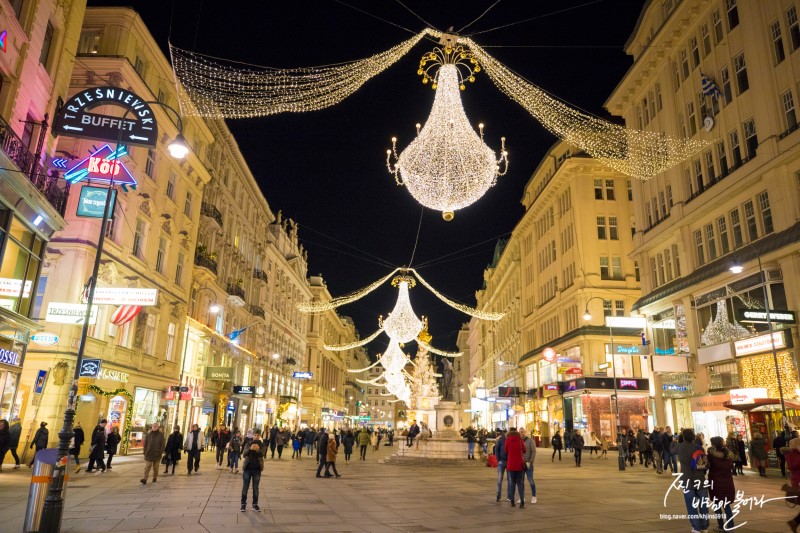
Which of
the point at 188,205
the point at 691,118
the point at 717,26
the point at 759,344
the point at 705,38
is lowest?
the point at 759,344

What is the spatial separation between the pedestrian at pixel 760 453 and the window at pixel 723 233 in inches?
379

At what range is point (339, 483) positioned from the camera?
1816cm

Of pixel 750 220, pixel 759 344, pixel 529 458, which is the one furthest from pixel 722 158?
pixel 529 458

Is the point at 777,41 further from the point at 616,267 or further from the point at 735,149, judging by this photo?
the point at 616,267

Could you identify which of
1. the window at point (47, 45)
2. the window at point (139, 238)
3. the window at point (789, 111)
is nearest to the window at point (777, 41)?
the window at point (789, 111)

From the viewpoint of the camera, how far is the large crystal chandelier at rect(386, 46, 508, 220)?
13.7 m

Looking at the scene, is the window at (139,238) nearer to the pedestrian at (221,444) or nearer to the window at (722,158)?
the pedestrian at (221,444)

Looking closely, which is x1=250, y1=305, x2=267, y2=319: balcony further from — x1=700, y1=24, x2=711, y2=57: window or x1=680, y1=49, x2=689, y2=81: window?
x1=700, y1=24, x2=711, y2=57: window

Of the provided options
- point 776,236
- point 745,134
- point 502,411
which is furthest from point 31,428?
point 502,411

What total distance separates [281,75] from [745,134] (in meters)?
22.3

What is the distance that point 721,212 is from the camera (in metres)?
27.2

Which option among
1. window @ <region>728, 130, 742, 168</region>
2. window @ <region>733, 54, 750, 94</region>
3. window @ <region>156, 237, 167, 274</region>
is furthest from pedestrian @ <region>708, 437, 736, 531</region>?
window @ <region>156, 237, 167, 274</region>

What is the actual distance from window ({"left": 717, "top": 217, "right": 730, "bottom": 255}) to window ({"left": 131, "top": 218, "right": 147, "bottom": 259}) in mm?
28893

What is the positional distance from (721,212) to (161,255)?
96.0 ft
